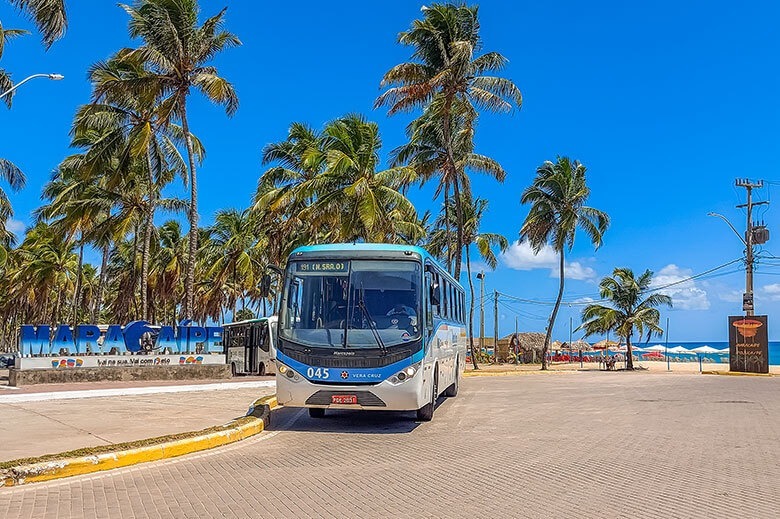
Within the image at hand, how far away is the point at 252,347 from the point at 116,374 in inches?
399

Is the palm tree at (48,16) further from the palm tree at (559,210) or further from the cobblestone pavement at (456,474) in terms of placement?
the palm tree at (559,210)

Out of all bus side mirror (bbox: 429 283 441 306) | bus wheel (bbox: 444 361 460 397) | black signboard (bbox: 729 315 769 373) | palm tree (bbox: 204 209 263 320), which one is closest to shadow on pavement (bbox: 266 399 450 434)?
bus side mirror (bbox: 429 283 441 306)

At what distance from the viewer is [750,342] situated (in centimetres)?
3519

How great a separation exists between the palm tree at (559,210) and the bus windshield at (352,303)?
29873 mm

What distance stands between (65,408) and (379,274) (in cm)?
718

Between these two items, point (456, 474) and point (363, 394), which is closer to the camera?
point (456, 474)

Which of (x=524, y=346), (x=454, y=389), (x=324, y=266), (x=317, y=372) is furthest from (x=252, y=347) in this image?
(x=524, y=346)

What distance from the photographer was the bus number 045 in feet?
39.0

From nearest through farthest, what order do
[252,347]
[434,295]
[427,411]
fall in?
[434,295] → [427,411] → [252,347]

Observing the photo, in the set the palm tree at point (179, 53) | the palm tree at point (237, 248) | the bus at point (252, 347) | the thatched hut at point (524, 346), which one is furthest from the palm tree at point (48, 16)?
the thatched hut at point (524, 346)

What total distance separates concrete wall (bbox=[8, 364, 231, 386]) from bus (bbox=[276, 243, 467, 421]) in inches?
466

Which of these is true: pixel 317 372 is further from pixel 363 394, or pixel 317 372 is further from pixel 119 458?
pixel 119 458

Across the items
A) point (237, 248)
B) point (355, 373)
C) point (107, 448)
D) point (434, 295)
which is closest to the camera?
point (107, 448)

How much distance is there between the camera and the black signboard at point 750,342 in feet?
114
